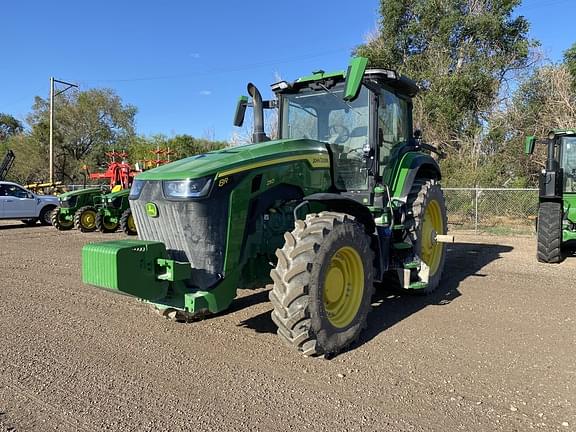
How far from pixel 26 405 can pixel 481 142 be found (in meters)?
18.7

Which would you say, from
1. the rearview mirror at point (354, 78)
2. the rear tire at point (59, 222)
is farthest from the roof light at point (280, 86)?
the rear tire at point (59, 222)

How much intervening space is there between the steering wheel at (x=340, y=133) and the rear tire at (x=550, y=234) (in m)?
5.26

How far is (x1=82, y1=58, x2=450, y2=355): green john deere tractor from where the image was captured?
387cm

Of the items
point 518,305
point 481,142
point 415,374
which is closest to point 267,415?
point 415,374

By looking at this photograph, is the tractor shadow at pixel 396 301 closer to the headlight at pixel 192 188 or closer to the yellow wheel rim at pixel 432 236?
the yellow wheel rim at pixel 432 236

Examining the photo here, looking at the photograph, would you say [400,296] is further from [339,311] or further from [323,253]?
[323,253]

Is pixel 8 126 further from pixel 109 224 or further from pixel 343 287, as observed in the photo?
pixel 343 287

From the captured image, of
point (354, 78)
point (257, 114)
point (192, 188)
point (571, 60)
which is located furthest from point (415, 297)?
point (571, 60)

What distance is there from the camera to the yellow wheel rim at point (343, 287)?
4280mm

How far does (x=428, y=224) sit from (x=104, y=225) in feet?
38.5

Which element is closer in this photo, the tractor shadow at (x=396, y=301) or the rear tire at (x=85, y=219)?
the tractor shadow at (x=396, y=301)

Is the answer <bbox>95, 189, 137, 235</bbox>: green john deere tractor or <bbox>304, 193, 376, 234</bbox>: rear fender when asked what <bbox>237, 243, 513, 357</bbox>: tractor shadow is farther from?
<bbox>95, 189, 137, 235</bbox>: green john deere tractor

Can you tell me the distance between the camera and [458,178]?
17.7 metres

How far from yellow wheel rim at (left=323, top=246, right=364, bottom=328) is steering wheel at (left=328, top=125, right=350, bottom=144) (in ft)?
5.30
